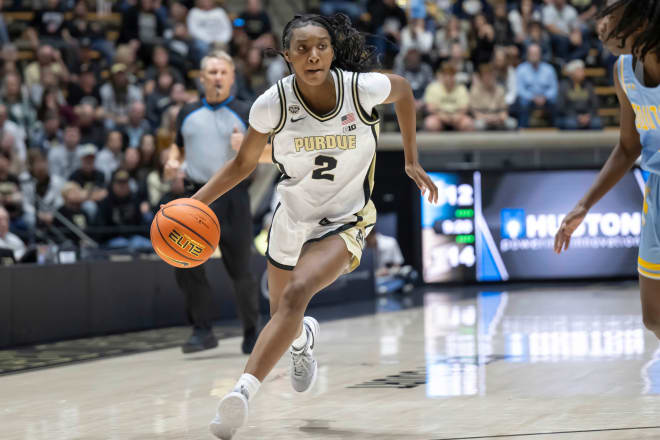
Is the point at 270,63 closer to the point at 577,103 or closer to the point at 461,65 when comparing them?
the point at 461,65

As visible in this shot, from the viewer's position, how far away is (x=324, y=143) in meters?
4.48

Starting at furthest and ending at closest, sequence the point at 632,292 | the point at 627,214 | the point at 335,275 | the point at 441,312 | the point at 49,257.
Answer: the point at 627,214 < the point at 632,292 < the point at 441,312 < the point at 49,257 < the point at 335,275

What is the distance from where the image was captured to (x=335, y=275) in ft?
14.3

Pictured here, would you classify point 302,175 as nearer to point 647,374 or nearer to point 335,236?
point 335,236

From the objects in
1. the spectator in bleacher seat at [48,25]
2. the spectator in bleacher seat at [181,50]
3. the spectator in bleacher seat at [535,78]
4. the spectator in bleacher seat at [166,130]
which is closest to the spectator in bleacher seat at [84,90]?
the spectator in bleacher seat at [48,25]

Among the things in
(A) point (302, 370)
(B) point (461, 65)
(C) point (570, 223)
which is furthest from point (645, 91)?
(B) point (461, 65)

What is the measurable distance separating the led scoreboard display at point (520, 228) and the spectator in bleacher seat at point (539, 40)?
2.68 meters

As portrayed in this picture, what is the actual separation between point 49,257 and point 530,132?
8387mm

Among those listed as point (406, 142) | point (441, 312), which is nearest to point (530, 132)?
point (441, 312)

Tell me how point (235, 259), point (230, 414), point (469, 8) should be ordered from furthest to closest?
1. point (469, 8)
2. point (235, 259)
3. point (230, 414)

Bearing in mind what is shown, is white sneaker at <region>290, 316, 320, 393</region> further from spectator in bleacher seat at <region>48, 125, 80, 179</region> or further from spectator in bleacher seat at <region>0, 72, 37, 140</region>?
spectator in bleacher seat at <region>0, 72, 37, 140</region>

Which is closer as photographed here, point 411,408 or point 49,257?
point 411,408

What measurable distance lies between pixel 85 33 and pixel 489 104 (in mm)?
6065

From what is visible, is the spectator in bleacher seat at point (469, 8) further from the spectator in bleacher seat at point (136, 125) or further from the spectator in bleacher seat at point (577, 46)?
the spectator in bleacher seat at point (136, 125)
